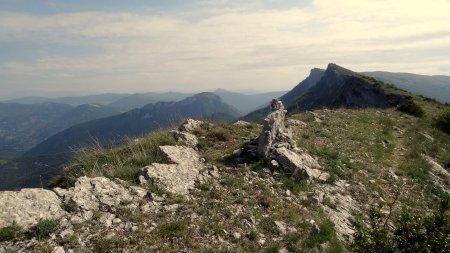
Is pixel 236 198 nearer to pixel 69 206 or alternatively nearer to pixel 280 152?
pixel 280 152

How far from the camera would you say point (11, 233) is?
9.25 meters

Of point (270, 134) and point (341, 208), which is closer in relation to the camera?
point (341, 208)

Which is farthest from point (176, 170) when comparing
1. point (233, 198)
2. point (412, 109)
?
point (412, 109)

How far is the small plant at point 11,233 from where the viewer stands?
916 cm

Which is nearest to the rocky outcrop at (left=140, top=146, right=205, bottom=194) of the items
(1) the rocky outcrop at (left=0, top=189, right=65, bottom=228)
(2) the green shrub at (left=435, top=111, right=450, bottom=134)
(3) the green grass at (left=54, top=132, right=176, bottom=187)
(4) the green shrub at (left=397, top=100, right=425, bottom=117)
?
(3) the green grass at (left=54, top=132, right=176, bottom=187)

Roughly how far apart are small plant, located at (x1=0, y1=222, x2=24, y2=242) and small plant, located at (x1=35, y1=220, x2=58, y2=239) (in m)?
0.38

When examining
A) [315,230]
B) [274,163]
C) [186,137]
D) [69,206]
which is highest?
[186,137]

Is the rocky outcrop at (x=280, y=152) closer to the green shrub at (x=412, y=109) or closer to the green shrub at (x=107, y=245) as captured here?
the green shrub at (x=107, y=245)

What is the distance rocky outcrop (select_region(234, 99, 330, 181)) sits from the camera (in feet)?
51.0

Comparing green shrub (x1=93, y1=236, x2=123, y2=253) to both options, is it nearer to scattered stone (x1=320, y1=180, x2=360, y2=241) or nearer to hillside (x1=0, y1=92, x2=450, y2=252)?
hillside (x1=0, y1=92, x2=450, y2=252)

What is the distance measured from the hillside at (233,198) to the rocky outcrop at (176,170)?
0.04 metres

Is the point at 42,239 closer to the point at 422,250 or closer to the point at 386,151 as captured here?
the point at 422,250

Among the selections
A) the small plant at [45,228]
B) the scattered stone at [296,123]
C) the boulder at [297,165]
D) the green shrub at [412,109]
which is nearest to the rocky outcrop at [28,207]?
the small plant at [45,228]

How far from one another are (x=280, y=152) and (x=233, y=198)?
162 inches
